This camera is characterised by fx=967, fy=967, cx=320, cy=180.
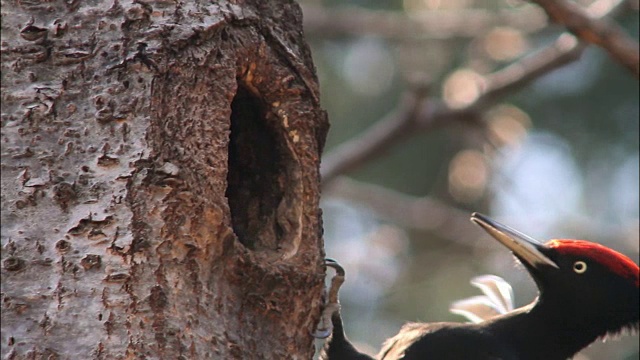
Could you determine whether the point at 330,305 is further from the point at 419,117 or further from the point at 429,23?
the point at 429,23

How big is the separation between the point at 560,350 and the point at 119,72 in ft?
8.31

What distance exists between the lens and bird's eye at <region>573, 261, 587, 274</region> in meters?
4.40

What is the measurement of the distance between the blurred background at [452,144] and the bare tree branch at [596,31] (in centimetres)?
98

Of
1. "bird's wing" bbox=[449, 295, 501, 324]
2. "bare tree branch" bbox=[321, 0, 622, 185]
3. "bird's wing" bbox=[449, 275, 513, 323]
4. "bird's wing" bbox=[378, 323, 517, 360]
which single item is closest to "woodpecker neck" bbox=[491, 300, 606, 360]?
"bird's wing" bbox=[378, 323, 517, 360]

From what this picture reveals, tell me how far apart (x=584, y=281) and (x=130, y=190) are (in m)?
2.38

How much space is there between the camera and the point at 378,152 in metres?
6.34

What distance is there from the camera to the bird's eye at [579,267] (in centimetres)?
440

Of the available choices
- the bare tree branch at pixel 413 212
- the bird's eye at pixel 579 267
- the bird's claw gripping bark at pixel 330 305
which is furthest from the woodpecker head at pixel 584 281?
the bare tree branch at pixel 413 212

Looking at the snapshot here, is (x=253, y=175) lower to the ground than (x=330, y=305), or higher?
higher

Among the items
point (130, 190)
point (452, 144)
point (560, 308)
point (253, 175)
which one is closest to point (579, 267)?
point (560, 308)

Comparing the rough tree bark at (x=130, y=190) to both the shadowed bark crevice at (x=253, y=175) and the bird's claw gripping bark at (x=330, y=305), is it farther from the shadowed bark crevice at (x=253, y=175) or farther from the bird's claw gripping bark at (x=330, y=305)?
the bird's claw gripping bark at (x=330, y=305)

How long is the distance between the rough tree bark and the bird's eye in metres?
1.63

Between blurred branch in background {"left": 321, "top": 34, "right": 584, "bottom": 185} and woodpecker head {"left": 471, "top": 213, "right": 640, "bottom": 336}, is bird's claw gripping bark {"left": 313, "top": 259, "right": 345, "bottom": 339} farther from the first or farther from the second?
blurred branch in background {"left": 321, "top": 34, "right": 584, "bottom": 185}

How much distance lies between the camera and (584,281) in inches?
173
